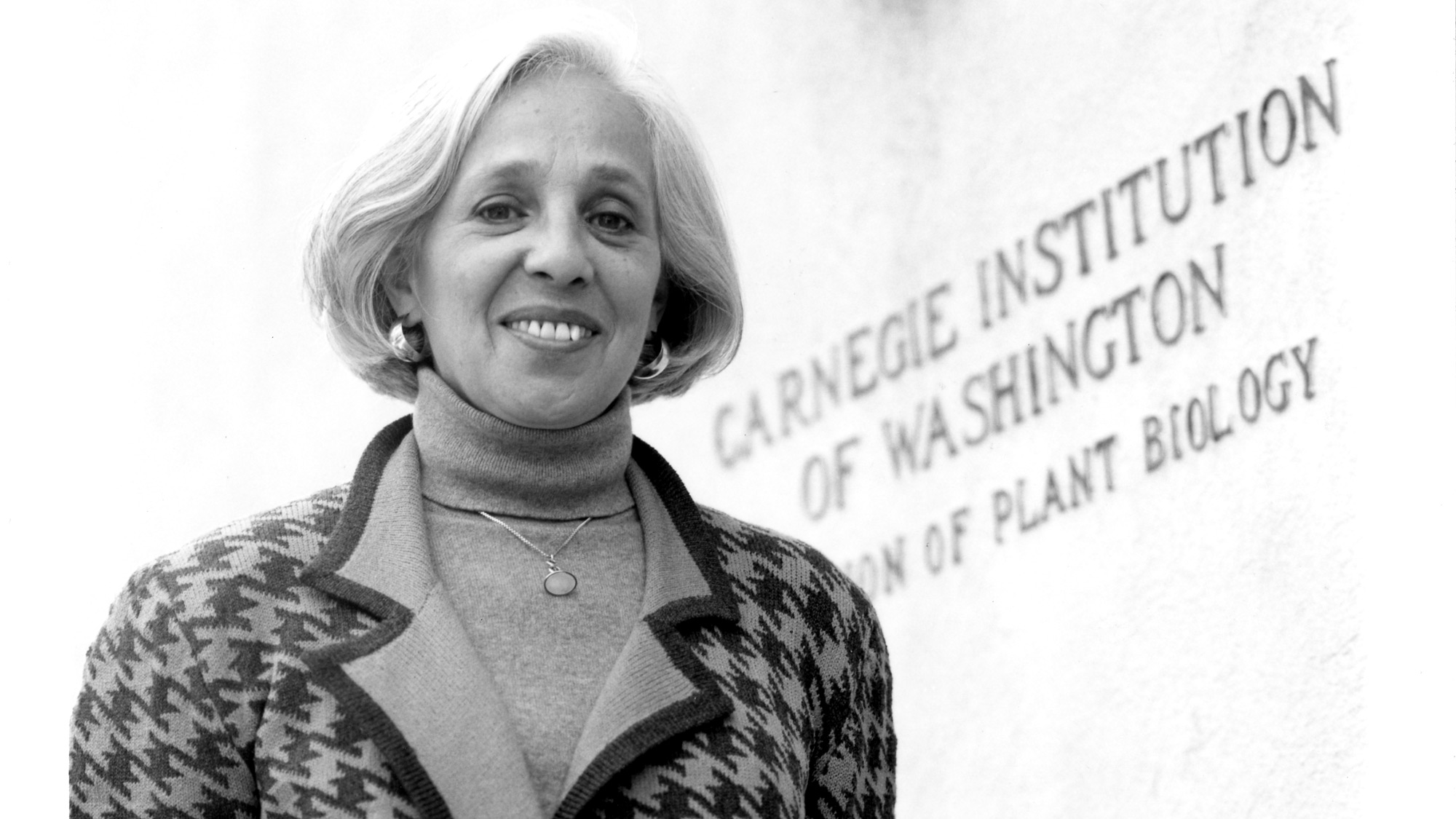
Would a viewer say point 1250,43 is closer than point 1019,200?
Yes

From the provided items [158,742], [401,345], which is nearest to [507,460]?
[401,345]

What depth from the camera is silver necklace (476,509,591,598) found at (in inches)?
86.6

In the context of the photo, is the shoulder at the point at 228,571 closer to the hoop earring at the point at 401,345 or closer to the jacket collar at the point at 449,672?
the jacket collar at the point at 449,672

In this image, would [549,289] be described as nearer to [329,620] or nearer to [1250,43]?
[329,620]

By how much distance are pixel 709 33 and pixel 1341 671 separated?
6.40ft

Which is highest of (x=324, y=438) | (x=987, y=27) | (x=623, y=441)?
(x=987, y=27)

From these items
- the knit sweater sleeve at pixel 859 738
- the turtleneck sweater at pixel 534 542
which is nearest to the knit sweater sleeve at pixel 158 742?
the turtleneck sweater at pixel 534 542

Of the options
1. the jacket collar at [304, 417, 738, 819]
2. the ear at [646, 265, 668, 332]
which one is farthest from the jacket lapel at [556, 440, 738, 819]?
the ear at [646, 265, 668, 332]

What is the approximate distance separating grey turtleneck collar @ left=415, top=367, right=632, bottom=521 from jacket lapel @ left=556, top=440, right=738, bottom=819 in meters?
0.10

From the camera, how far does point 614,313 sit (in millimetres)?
2254

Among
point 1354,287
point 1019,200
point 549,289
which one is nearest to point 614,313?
point 549,289

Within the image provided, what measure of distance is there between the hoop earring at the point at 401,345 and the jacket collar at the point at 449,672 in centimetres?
11

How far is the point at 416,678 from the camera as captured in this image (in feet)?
6.76

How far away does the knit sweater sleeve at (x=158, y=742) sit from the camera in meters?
2.04
